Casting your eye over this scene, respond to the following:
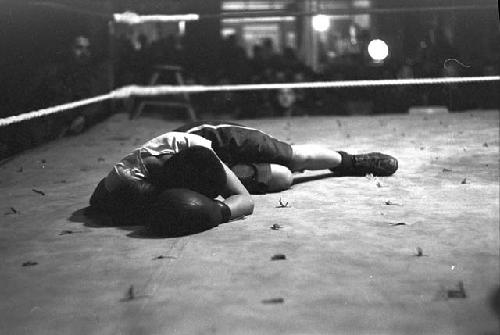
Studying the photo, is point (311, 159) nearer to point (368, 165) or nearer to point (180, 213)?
point (368, 165)

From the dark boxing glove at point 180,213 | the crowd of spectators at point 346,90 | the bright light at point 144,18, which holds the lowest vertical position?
the crowd of spectators at point 346,90

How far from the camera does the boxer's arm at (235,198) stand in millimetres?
3793

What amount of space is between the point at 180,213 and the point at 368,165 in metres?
2.09

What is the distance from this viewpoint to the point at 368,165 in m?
5.12

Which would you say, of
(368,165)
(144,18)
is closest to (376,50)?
(144,18)

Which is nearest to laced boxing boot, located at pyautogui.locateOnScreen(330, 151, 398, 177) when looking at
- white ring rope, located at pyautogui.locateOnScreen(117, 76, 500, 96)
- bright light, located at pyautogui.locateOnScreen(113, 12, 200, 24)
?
white ring rope, located at pyautogui.locateOnScreen(117, 76, 500, 96)

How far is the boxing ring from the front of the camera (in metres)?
2.36

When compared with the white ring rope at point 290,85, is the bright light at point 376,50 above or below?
above

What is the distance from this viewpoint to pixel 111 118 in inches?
405

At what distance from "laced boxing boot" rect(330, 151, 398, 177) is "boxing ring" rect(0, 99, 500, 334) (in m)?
0.11

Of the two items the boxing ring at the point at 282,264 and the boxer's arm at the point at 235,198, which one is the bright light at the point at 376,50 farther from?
the boxer's arm at the point at 235,198

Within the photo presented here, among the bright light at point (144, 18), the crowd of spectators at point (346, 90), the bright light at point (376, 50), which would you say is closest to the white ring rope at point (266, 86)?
the crowd of spectators at point (346, 90)

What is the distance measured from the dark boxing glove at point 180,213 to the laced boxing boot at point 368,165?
184cm

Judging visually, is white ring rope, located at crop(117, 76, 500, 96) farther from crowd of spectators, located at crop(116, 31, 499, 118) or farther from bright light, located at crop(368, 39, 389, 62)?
bright light, located at crop(368, 39, 389, 62)
